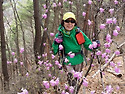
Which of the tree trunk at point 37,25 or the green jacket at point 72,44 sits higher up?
the tree trunk at point 37,25

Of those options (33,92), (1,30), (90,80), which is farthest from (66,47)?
(1,30)

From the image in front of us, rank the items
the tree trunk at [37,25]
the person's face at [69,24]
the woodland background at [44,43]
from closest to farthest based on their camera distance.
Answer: the person's face at [69,24]
the woodland background at [44,43]
the tree trunk at [37,25]

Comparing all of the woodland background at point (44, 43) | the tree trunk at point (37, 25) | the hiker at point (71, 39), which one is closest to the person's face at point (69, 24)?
the hiker at point (71, 39)

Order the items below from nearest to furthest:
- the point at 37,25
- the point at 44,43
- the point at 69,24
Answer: the point at 69,24 → the point at 44,43 → the point at 37,25

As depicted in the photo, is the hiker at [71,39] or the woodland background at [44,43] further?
the woodland background at [44,43]

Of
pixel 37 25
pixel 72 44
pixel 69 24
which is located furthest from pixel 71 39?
pixel 37 25

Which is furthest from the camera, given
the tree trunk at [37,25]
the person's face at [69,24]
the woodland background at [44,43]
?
the tree trunk at [37,25]

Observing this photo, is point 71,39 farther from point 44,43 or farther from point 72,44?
point 44,43

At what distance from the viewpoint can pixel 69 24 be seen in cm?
270

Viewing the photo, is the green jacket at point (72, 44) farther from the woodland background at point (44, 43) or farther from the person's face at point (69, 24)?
the woodland background at point (44, 43)

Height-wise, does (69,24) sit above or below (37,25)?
below

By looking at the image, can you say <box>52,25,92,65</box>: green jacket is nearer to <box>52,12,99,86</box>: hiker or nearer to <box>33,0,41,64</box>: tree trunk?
<box>52,12,99,86</box>: hiker

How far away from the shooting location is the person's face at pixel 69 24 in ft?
8.82

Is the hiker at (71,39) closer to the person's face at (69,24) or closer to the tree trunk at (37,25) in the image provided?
the person's face at (69,24)
